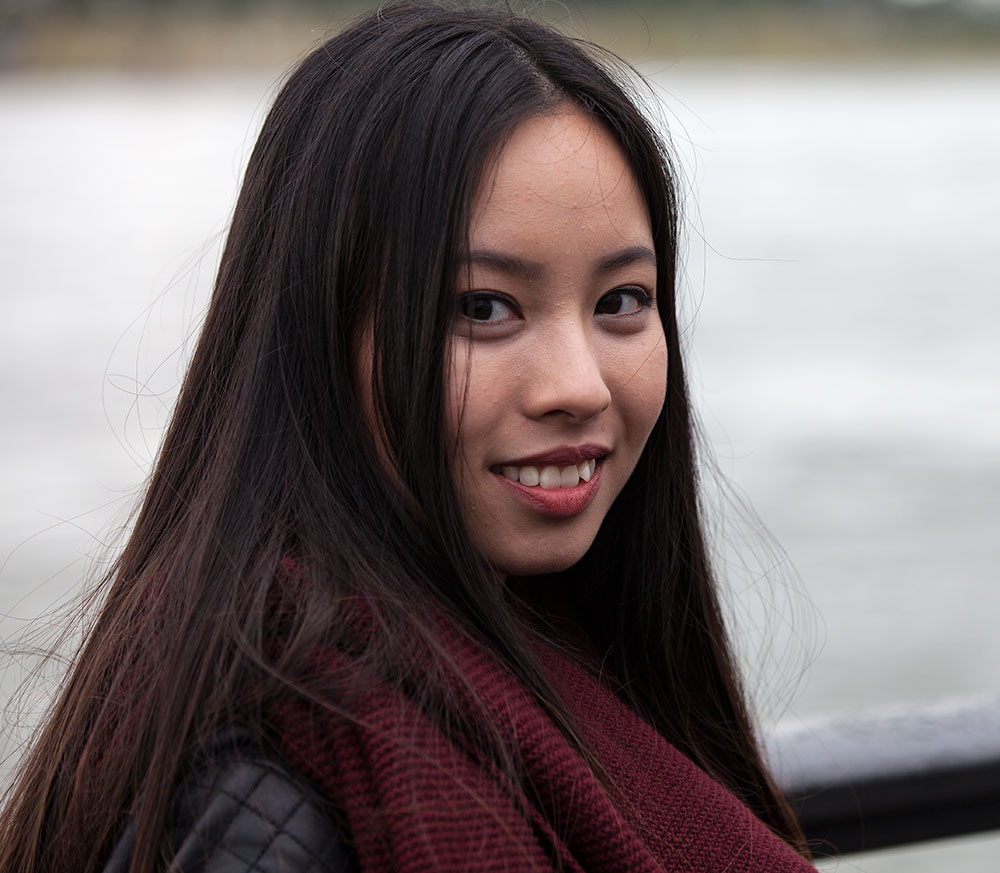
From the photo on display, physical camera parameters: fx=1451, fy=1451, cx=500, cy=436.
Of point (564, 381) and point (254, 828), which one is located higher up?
point (564, 381)

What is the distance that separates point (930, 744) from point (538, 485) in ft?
1.99

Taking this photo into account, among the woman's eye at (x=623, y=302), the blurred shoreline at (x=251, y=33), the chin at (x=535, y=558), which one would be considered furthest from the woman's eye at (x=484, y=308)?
the blurred shoreline at (x=251, y=33)

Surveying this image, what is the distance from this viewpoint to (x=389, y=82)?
1.45 metres

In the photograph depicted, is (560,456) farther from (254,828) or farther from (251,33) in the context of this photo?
(251,33)

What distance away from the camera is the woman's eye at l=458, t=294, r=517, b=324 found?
141 cm

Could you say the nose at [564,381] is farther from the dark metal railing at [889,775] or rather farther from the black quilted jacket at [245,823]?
the dark metal railing at [889,775]

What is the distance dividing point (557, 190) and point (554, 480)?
11.4 inches

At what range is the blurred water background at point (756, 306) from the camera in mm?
5230

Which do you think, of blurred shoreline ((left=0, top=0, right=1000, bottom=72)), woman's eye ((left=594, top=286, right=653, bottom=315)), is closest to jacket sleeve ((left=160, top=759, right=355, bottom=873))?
woman's eye ((left=594, top=286, right=653, bottom=315))

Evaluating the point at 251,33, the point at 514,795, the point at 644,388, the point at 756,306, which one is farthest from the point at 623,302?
the point at 251,33

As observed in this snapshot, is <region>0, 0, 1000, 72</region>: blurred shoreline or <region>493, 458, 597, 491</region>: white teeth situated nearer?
<region>493, 458, 597, 491</region>: white teeth

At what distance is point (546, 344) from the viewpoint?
1420mm

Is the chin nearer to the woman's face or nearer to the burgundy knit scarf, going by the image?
the woman's face

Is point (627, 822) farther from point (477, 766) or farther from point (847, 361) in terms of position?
point (847, 361)
